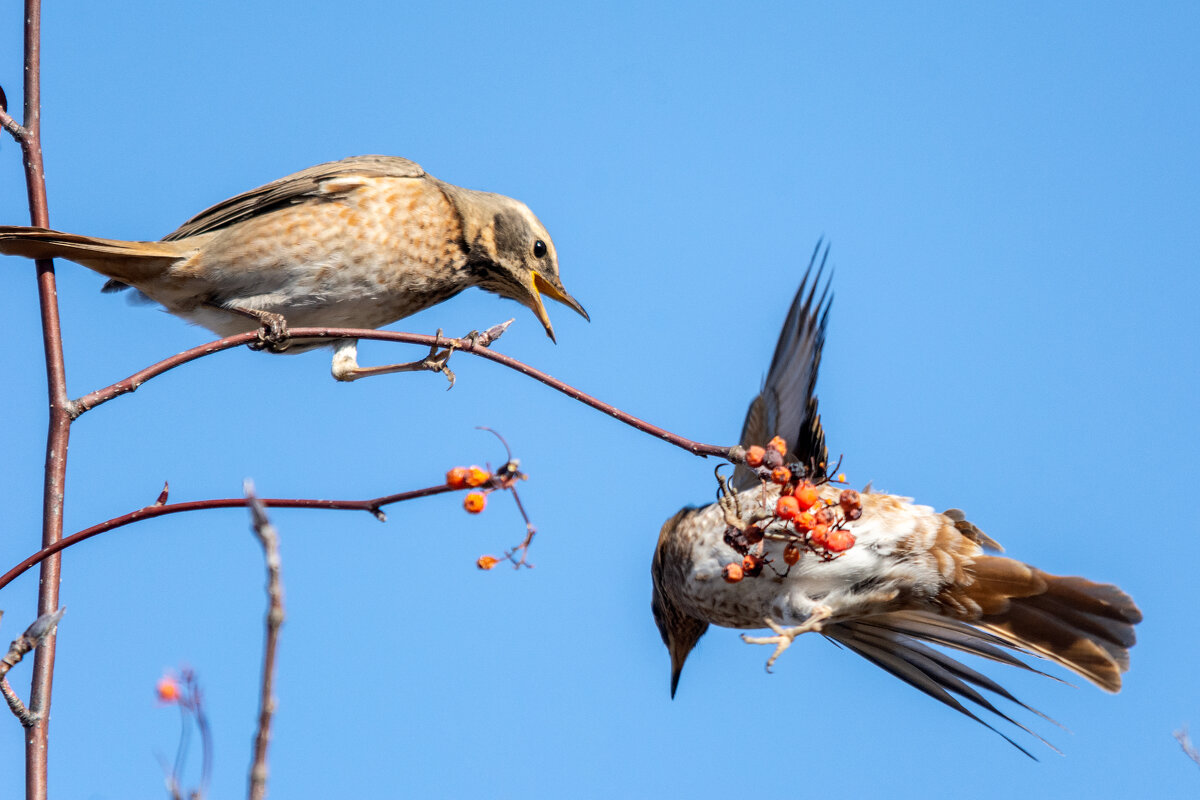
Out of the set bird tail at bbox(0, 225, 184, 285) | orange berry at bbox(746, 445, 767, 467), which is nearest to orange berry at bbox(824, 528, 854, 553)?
orange berry at bbox(746, 445, 767, 467)

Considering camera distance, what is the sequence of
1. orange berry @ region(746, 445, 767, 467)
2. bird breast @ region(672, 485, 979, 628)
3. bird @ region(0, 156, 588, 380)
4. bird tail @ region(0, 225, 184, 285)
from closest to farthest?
orange berry @ region(746, 445, 767, 467) → bird tail @ region(0, 225, 184, 285) → bird breast @ region(672, 485, 979, 628) → bird @ region(0, 156, 588, 380)

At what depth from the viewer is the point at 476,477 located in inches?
99.9

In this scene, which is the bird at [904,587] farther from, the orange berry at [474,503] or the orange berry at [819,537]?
the orange berry at [474,503]

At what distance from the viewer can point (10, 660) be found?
8.23 feet

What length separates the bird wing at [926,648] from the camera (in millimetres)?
5082

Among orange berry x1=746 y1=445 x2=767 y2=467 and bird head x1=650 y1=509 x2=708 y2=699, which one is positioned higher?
orange berry x1=746 y1=445 x2=767 y2=467

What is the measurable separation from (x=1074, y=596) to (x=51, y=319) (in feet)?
13.3

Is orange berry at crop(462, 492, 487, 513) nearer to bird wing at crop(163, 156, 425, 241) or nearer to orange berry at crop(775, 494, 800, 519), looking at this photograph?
orange berry at crop(775, 494, 800, 519)

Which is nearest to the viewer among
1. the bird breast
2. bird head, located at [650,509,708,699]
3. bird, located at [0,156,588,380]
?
the bird breast

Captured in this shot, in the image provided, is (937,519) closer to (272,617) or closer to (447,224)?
(447,224)

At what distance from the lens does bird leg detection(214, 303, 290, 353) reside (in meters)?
4.31

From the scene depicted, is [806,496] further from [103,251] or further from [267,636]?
[103,251]

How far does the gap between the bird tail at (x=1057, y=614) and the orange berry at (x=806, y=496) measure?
171cm

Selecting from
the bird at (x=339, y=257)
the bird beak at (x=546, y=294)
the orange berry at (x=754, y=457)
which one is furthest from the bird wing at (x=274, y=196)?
the orange berry at (x=754, y=457)
